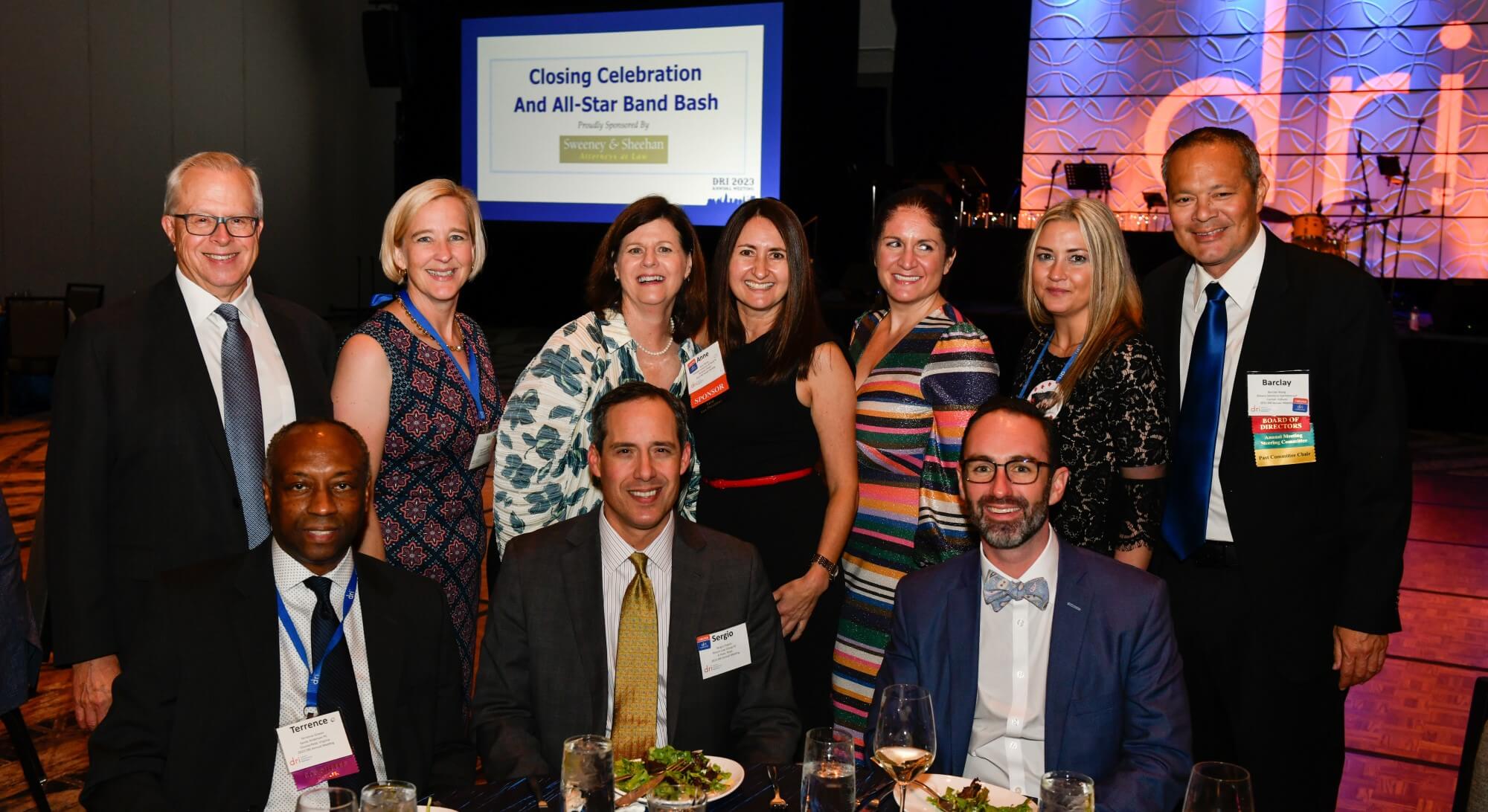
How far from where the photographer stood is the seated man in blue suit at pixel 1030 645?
2234mm

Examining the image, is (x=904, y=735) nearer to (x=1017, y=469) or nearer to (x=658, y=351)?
(x=1017, y=469)

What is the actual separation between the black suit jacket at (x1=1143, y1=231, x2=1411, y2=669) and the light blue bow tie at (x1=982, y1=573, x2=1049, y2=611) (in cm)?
65

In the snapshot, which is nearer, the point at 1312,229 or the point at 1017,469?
the point at 1017,469

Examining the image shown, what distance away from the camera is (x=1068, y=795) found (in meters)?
1.53

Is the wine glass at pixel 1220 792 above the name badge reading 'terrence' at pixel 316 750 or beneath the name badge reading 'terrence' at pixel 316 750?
above

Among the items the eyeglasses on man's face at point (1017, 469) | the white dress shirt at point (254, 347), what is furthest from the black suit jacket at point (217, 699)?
the eyeglasses on man's face at point (1017, 469)

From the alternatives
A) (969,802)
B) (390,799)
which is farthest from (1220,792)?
(390,799)

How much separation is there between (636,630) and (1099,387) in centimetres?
124

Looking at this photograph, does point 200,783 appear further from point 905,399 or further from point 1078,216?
point 1078,216

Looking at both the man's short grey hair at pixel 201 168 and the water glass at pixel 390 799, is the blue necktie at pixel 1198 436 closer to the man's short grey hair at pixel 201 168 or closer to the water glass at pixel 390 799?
the water glass at pixel 390 799

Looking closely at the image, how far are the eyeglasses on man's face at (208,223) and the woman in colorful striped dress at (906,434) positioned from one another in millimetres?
1579

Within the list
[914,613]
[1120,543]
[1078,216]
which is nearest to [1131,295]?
[1078,216]

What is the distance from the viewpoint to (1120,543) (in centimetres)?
277

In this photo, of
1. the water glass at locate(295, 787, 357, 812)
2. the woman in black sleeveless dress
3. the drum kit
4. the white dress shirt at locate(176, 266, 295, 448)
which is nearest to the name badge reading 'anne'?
the woman in black sleeveless dress
